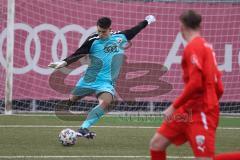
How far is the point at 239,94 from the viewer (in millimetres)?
15172

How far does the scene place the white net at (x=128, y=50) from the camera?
1462cm

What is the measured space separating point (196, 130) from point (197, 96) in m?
0.34

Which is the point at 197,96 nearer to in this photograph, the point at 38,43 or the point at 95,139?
the point at 95,139

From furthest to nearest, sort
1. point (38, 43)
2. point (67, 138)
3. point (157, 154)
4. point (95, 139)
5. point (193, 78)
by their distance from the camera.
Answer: point (38, 43), point (95, 139), point (67, 138), point (157, 154), point (193, 78)

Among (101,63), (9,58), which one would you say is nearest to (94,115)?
(101,63)

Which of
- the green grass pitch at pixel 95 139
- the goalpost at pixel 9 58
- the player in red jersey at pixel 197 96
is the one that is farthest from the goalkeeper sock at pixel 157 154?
the goalpost at pixel 9 58

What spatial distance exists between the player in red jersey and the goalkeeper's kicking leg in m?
3.98

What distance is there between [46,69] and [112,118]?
188 cm

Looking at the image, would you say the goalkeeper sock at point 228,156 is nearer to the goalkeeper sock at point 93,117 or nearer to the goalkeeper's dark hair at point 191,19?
the goalkeeper's dark hair at point 191,19

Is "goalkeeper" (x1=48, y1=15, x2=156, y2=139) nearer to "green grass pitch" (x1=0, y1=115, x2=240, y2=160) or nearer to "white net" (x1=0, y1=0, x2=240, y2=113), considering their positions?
"green grass pitch" (x1=0, y1=115, x2=240, y2=160)

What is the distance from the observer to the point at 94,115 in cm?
1053

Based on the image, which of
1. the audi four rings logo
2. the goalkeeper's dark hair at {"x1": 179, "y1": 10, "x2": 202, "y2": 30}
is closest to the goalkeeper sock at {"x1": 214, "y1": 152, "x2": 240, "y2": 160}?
the goalkeeper's dark hair at {"x1": 179, "y1": 10, "x2": 202, "y2": 30}

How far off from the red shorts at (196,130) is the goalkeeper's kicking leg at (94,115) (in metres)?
3.88

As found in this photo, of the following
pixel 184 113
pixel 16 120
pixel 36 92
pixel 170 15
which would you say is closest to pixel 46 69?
pixel 36 92
